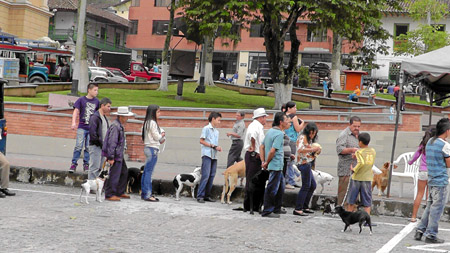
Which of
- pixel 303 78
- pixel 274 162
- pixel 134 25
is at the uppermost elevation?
pixel 134 25

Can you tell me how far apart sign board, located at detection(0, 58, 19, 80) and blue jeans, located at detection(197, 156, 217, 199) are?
70.2 feet

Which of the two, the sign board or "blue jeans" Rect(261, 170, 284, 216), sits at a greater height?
the sign board

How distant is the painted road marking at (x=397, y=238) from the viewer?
29.1ft

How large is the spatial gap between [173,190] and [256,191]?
262 cm

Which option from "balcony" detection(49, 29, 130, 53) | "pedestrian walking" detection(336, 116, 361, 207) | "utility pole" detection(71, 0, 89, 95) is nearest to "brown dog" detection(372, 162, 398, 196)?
"pedestrian walking" detection(336, 116, 361, 207)

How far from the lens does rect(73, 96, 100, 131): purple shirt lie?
43.4ft

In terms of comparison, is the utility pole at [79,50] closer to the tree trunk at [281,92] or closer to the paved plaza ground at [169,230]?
the tree trunk at [281,92]

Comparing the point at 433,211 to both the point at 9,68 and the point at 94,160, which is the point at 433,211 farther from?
the point at 9,68

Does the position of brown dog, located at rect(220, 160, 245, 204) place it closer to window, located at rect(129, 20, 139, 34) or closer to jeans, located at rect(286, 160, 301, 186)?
jeans, located at rect(286, 160, 301, 186)

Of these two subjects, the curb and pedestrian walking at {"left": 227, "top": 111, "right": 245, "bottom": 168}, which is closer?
the curb

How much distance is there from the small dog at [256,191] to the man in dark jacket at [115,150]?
91.1 inches

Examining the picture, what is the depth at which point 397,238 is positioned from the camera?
385 inches

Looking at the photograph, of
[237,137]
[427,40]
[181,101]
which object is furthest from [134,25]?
[237,137]

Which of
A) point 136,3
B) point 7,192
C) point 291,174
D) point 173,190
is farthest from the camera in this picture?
point 136,3
